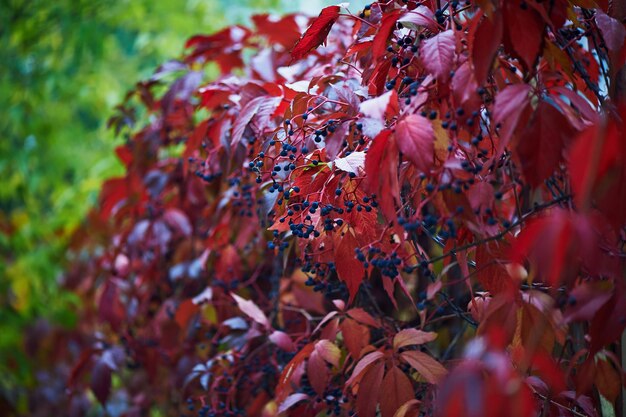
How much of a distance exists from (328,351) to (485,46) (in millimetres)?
537

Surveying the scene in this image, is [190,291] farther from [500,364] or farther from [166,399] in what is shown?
[500,364]

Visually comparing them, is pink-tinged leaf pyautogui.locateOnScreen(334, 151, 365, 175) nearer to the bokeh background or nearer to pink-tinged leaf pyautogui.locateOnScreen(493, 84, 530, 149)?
pink-tinged leaf pyautogui.locateOnScreen(493, 84, 530, 149)

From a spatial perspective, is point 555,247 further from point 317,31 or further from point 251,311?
point 251,311

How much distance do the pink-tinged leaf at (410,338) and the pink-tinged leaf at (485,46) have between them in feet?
1.28

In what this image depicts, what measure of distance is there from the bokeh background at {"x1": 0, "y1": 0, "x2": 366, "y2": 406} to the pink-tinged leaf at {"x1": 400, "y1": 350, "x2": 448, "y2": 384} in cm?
174

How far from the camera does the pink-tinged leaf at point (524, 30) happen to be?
2.20 ft

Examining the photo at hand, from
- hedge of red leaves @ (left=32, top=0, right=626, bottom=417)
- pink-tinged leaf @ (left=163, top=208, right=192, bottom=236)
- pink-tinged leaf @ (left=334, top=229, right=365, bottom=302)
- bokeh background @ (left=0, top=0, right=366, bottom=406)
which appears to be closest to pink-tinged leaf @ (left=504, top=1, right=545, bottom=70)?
hedge of red leaves @ (left=32, top=0, right=626, bottom=417)

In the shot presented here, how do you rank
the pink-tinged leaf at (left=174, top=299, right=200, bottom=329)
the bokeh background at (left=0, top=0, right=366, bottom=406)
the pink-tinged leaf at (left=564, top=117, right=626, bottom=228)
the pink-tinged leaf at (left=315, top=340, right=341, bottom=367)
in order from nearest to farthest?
the pink-tinged leaf at (left=564, top=117, right=626, bottom=228) < the pink-tinged leaf at (left=315, top=340, right=341, bottom=367) < the pink-tinged leaf at (left=174, top=299, right=200, bottom=329) < the bokeh background at (left=0, top=0, right=366, bottom=406)

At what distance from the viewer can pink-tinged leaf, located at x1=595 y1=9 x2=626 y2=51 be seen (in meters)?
0.78

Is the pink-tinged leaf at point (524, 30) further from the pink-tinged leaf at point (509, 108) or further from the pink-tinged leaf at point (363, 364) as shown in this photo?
the pink-tinged leaf at point (363, 364)

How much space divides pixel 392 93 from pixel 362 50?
22 cm

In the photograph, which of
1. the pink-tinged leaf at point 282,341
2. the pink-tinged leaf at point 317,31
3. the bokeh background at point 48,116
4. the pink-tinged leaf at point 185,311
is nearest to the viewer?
the pink-tinged leaf at point 317,31

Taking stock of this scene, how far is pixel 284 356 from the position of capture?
125 centimetres

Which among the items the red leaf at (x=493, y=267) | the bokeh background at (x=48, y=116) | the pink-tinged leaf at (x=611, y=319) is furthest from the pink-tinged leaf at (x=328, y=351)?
the bokeh background at (x=48, y=116)
